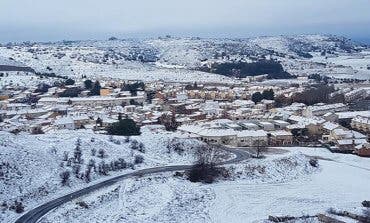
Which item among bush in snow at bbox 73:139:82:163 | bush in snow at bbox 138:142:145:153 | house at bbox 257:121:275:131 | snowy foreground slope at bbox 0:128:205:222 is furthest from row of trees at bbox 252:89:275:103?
bush in snow at bbox 73:139:82:163

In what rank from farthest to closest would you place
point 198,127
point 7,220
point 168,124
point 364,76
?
point 364,76 → point 168,124 → point 198,127 → point 7,220

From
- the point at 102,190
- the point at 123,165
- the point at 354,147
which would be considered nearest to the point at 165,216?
the point at 102,190

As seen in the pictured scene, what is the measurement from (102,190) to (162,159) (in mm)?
7138

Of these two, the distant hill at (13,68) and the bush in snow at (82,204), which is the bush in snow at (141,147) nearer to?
the bush in snow at (82,204)

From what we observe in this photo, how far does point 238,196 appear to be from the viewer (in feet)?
85.7

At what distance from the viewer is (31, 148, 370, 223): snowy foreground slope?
73.8 feet

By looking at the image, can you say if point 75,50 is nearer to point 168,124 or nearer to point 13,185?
point 168,124

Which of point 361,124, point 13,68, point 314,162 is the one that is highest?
point 314,162

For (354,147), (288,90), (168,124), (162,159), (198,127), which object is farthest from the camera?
(288,90)

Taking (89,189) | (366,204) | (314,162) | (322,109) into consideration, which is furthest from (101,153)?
(322,109)

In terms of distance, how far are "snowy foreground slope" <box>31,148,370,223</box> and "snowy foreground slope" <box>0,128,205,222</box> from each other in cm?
194

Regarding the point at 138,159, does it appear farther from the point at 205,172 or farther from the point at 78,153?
the point at 205,172

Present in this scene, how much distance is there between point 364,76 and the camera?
92.8 meters

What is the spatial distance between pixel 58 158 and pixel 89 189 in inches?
155
